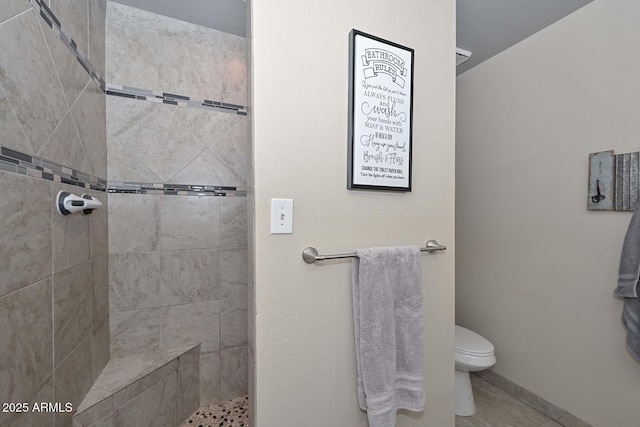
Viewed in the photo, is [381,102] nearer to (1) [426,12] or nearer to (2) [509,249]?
(1) [426,12]

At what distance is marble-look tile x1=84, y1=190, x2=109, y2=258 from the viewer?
1321 mm

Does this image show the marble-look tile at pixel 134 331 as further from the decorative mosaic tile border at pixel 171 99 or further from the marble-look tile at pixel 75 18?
the marble-look tile at pixel 75 18

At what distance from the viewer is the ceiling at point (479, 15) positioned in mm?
1493

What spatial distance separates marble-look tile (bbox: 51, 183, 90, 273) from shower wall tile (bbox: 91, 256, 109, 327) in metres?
0.15

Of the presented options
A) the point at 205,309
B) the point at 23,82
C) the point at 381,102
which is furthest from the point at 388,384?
the point at 23,82

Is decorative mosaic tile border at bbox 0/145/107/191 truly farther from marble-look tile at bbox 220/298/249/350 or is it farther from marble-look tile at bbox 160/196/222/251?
marble-look tile at bbox 220/298/249/350

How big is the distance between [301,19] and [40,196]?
110cm

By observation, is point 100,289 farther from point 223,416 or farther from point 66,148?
point 223,416

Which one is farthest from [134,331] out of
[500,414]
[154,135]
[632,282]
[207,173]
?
[632,282]

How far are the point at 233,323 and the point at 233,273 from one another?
34 cm

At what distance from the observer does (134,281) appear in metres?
1.56

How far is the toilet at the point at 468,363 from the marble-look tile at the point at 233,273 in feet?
4.77

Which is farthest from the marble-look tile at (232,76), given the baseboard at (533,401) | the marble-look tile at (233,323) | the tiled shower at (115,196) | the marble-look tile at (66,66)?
the baseboard at (533,401)

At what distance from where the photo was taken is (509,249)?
1.87 metres
